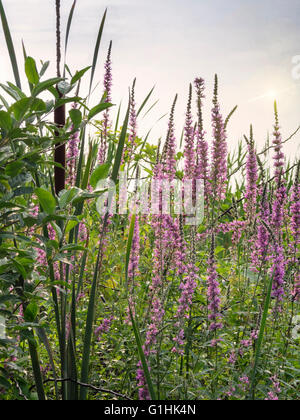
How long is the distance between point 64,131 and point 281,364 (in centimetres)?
188

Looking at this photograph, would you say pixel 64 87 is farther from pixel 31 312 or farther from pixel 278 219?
pixel 278 219

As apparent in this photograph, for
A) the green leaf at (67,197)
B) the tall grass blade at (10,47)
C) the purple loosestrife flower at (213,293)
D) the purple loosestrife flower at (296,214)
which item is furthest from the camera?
the purple loosestrife flower at (296,214)

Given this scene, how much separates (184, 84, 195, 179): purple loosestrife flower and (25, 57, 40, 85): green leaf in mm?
1312

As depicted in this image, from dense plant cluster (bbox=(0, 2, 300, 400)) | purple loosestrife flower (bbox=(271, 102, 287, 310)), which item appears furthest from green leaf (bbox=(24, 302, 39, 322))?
purple loosestrife flower (bbox=(271, 102, 287, 310))

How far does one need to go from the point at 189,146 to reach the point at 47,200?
1439 mm

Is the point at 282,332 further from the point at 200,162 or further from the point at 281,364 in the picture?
the point at 200,162

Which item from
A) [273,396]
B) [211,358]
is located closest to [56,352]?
[211,358]

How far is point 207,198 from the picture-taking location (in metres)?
2.88

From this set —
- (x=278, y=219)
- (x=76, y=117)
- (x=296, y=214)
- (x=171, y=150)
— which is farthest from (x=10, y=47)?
(x=296, y=214)

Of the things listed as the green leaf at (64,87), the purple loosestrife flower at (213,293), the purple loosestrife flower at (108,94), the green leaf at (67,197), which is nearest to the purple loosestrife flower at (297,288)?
the purple loosestrife flower at (213,293)

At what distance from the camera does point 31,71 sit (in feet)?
4.97

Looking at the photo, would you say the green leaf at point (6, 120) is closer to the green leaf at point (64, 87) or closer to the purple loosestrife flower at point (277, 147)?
the green leaf at point (64, 87)

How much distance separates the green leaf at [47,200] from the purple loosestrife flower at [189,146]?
4.44 ft

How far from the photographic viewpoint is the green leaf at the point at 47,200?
142cm
